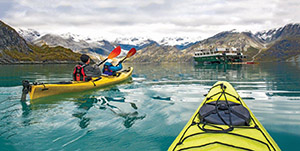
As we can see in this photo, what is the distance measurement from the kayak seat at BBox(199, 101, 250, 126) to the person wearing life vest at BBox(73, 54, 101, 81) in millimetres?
10469

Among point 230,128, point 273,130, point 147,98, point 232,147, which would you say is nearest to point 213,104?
point 230,128

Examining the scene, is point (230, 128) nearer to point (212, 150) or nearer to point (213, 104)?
point (212, 150)

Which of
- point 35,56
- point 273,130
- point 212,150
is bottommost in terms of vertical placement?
point 273,130

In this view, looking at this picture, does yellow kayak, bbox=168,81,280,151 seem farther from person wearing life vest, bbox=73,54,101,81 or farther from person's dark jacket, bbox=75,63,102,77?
person's dark jacket, bbox=75,63,102,77

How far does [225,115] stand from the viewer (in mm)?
4926

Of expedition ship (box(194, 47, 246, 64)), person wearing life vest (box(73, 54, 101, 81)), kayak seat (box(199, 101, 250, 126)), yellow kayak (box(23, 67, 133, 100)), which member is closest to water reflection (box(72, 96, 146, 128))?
yellow kayak (box(23, 67, 133, 100))

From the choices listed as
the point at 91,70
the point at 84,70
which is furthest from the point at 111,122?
the point at 91,70

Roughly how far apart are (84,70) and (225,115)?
489 inches

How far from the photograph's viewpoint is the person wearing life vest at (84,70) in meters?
13.8

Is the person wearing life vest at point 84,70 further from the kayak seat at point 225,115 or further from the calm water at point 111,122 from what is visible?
the kayak seat at point 225,115

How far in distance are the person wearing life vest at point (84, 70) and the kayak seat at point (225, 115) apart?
34.3 ft

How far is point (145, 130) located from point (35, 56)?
569 feet

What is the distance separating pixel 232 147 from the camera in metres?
3.48

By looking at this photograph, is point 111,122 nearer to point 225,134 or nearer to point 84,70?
point 225,134
